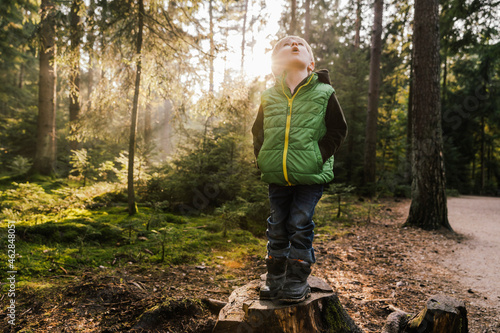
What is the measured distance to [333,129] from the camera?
8.28 ft

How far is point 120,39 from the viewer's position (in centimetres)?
654

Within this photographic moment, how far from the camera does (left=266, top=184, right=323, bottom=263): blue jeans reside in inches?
93.7

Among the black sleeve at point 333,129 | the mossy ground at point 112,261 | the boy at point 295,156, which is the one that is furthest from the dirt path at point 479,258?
the black sleeve at point 333,129

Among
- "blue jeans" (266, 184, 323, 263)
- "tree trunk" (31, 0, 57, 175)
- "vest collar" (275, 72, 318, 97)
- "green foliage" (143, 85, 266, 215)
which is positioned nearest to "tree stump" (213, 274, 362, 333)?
"blue jeans" (266, 184, 323, 263)

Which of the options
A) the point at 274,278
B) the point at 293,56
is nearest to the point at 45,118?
the point at 293,56

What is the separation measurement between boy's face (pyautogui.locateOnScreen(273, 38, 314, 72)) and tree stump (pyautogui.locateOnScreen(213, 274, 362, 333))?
2.14 meters

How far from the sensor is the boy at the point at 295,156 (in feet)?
7.68

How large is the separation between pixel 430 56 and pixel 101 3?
810 centimetres

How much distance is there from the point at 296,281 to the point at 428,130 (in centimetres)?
652

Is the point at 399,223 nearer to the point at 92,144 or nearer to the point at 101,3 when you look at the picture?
the point at 101,3

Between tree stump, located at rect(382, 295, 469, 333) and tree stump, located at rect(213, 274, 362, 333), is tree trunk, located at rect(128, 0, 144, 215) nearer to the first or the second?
tree stump, located at rect(213, 274, 362, 333)

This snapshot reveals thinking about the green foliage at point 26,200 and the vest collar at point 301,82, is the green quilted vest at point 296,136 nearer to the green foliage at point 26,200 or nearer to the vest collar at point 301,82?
the vest collar at point 301,82

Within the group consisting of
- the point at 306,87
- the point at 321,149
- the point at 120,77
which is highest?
the point at 120,77

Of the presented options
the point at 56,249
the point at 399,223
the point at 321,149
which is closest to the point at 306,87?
the point at 321,149
